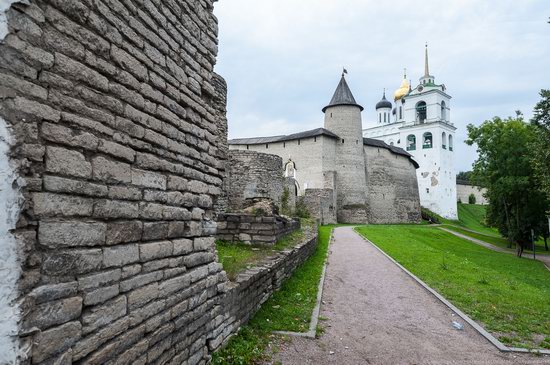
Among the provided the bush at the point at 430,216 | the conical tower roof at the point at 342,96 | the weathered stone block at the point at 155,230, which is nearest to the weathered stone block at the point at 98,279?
the weathered stone block at the point at 155,230

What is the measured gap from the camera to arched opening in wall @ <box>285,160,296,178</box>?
147ft

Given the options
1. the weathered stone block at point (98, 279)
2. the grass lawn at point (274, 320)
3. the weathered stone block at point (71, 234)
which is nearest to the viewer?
the weathered stone block at point (71, 234)

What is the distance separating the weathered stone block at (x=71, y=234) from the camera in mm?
2219

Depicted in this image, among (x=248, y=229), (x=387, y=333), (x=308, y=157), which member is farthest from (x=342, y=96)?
(x=387, y=333)

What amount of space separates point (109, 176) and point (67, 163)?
15.9 inches

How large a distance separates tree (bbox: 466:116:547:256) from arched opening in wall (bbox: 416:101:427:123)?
38859mm

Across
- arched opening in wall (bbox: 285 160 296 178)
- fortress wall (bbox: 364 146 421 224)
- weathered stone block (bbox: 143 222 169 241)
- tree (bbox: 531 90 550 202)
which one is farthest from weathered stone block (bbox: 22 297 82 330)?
fortress wall (bbox: 364 146 421 224)

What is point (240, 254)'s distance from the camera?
7766 mm

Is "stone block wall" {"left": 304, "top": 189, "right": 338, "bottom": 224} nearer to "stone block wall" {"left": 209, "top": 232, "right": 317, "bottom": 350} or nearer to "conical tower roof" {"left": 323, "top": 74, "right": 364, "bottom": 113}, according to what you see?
"conical tower roof" {"left": 323, "top": 74, "right": 364, "bottom": 113}

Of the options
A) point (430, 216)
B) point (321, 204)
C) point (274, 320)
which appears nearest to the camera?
point (274, 320)

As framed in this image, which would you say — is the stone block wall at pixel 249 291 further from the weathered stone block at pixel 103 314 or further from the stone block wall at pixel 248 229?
the weathered stone block at pixel 103 314

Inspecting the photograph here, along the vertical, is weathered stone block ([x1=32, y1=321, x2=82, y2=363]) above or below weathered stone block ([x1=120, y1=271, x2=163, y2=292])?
below

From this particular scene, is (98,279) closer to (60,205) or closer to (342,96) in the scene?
(60,205)

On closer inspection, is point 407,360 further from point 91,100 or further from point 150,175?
point 91,100
